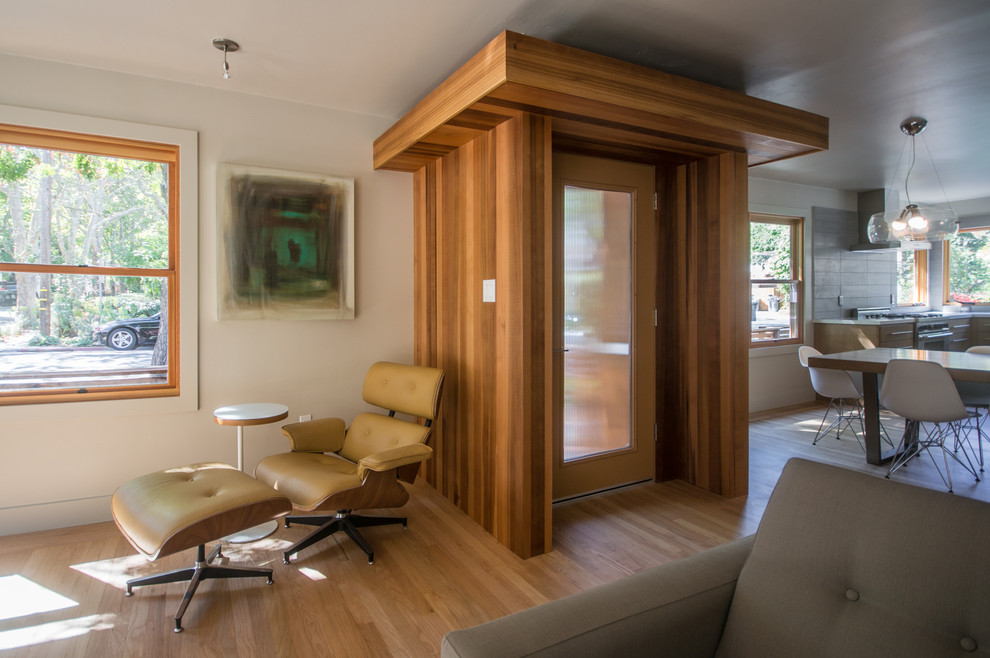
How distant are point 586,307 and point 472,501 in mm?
1388

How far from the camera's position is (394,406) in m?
3.41

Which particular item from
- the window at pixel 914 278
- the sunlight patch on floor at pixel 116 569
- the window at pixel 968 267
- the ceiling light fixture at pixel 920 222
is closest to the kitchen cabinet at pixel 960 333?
the window at pixel 968 267

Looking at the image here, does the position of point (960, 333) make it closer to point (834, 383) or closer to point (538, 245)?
point (834, 383)

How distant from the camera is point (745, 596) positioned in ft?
4.18

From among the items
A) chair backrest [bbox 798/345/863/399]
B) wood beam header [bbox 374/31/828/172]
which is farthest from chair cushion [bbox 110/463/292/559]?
chair backrest [bbox 798/345/863/399]

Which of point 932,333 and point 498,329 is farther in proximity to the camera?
point 932,333

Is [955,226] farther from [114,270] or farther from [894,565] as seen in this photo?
[114,270]

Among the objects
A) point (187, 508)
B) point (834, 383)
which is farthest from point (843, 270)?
point (187, 508)

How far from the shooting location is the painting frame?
3.43 m

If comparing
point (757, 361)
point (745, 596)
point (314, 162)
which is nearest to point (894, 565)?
point (745, 596)

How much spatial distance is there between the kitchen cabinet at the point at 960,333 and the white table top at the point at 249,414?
8.07 meters

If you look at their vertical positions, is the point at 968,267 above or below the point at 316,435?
above

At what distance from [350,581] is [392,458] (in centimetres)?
58

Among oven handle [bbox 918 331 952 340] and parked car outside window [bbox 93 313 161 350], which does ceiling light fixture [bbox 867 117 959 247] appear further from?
parked car outside window [bbox 93 313 161 350]
